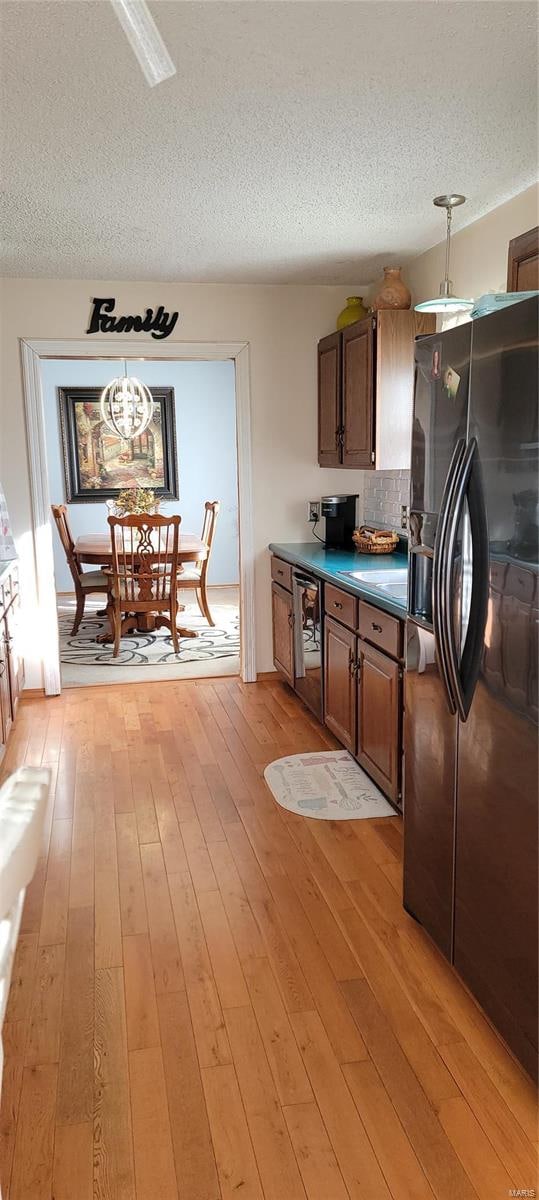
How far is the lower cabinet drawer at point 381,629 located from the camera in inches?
121

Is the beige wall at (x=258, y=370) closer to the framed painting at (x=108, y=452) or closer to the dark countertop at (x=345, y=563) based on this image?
the dark countertop at (x=345, y=563)

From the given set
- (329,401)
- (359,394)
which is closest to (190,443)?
(329,401)

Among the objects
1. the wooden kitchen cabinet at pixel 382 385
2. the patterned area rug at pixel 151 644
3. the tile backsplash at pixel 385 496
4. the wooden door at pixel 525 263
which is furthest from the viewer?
the patterned area rug at pixel 151 644

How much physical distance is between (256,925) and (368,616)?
4.39ft

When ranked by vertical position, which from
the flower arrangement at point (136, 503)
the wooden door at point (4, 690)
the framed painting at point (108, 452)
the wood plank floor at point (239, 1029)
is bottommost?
the wood plank floor at point (239, 1029)

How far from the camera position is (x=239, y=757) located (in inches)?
155

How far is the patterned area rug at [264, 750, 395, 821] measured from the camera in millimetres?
3318

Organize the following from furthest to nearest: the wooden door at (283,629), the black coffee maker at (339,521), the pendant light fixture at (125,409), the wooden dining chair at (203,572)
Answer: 1. the pendant light fixture at (125,409)
2. the wooden dining chair at (203,572)
3. the black coffee maker at (339,521)
4. the wooden door at (283,629)

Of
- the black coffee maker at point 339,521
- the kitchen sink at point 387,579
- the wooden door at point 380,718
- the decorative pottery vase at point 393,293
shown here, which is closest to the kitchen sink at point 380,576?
the kitchen sink at point 387,579

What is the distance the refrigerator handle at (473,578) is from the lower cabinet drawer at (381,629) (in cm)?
99

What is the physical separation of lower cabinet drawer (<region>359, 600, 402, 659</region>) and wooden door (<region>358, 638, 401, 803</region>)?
0.14 ft

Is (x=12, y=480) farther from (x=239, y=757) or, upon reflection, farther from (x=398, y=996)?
(x=398, y=996)

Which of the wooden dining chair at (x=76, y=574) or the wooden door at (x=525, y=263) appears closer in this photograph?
the wooden door at (x=525, y=263)

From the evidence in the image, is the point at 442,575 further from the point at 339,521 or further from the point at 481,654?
the point at 339,521
